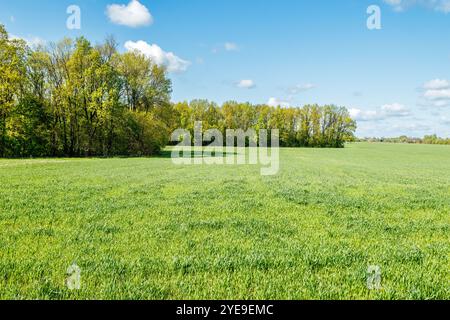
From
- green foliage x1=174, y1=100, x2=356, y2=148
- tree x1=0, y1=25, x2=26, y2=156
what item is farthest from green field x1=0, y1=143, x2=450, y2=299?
green foliage x1=174, y1=100, x2=356, y2=148

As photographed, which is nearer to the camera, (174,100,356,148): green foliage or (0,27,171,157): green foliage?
(0,27,171,157): green foliage

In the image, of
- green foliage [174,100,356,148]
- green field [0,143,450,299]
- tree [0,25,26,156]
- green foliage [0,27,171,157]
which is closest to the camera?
green field [0,143,450,299]

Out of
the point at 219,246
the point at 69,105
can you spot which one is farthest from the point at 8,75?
the point at 219,246

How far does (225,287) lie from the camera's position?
429 cm

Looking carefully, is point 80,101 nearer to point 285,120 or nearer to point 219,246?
point 219,246

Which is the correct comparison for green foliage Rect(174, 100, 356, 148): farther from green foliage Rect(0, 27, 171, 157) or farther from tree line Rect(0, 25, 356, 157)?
green foliage Rect(0, 27, 171, 157)

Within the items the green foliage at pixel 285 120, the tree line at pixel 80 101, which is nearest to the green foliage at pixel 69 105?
the tree line at pixel 80 101

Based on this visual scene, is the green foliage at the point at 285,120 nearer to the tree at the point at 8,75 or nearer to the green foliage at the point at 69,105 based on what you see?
the green foliage at the point at 69,105

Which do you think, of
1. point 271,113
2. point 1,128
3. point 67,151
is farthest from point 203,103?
point 1,128

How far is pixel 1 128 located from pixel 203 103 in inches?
2705

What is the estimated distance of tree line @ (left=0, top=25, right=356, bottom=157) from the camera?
3534cm

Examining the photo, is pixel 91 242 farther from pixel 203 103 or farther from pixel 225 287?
pixel 203 103

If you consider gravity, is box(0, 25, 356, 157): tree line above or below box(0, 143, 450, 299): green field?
above

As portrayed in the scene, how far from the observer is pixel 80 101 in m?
40.0
